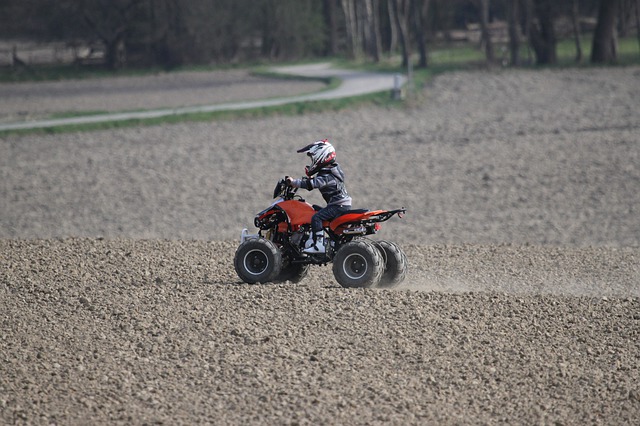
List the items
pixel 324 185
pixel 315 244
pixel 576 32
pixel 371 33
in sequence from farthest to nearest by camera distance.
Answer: pixel 371 33, pixel 576 32, pixel 315 244, pixel 324 185

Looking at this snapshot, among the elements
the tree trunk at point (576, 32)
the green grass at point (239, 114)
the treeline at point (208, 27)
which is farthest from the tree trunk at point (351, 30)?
the green grass at point (239, 114)

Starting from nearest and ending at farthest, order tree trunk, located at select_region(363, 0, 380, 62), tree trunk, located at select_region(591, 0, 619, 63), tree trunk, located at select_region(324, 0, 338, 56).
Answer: tree trunk, located at select_region(591, 0, 619, 63)
tree trunk, located at select_region(363, 0, 380, 62)
tree trunk, located at select_region(324, 0, 338, 56)

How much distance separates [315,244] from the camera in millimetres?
13383

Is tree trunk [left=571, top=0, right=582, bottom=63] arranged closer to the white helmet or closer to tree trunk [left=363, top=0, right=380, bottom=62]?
tree trunk [left=363, top=0, right=380, bottom=62]

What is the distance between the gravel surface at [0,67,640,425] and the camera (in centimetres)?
962

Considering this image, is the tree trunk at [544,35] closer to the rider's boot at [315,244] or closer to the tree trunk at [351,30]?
the tree trunk at [351,30]

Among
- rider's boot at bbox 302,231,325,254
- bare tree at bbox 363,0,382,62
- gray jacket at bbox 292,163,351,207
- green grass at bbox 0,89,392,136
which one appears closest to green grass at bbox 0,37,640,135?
green grass at bbox 0,89,392,136

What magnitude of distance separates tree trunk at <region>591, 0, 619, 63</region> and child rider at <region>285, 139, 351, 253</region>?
41.3 meters

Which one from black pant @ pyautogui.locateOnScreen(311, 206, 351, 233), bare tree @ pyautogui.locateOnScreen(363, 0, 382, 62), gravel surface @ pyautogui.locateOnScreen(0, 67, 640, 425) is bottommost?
gravel surface @ pyautogui.locateOnScreen(0, 67, 640, 425)

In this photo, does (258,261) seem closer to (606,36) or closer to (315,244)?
(315,244)

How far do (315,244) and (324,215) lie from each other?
43 cm

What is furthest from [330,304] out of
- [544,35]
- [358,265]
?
[544,35]

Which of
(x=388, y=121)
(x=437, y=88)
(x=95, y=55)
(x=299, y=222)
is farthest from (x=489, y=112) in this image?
(x=95, y=55)

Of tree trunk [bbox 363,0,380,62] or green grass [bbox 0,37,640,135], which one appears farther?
tree trunk [bbox 363,0,380,62]
